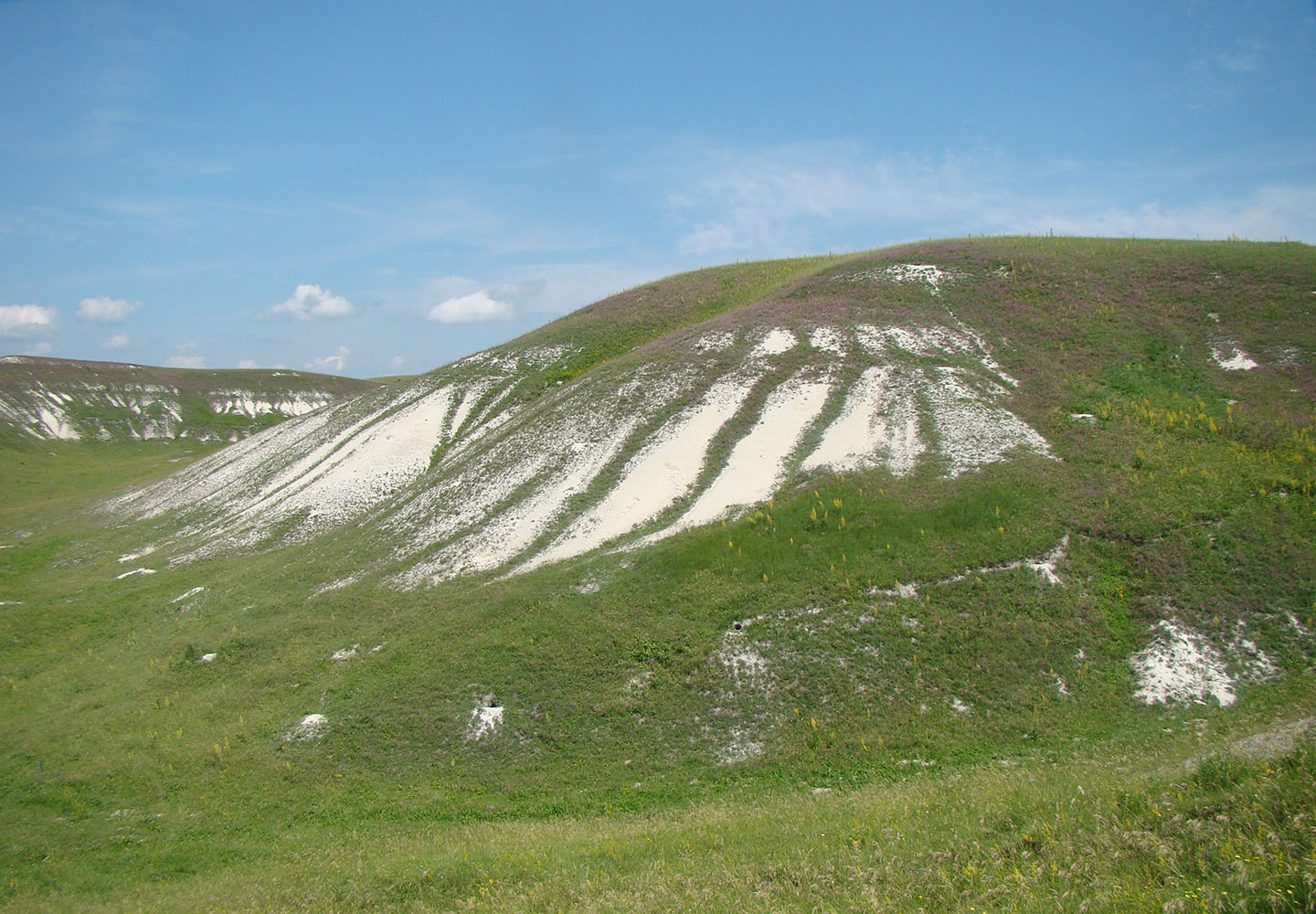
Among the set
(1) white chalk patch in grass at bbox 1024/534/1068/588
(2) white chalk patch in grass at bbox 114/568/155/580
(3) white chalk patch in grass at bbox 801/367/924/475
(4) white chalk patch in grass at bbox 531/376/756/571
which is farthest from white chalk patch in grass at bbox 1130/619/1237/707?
(2) white chalk patch in grass at bbox 114/568/155/580

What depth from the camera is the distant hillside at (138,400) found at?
103 meters

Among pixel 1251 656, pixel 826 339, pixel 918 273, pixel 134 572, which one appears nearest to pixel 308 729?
pixel 134 572

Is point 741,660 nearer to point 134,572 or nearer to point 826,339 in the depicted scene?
point 826,339

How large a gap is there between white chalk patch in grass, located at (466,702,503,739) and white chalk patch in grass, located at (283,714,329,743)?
5.24m

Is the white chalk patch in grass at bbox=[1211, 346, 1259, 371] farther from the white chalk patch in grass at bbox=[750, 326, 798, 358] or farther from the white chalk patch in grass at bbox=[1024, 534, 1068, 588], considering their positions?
the white chalk patch in grass at bbox=[750, 326, 798, 358]

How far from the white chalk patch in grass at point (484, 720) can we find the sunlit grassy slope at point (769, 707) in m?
0.19

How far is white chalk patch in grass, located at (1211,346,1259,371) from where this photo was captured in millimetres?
36312

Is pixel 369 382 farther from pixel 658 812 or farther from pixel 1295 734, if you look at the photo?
pixel 1295 734

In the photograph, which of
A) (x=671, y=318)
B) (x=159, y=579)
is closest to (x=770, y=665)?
(x=159, y=579)

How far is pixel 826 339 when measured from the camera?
150ft

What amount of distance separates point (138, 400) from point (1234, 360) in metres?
142

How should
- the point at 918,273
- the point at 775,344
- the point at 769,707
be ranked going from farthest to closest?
the point at 918,273, the point at 775,344, the point at 769,707

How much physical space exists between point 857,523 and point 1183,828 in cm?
1907

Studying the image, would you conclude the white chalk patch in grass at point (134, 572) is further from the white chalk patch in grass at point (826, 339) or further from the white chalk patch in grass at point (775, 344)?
the white chalk patch in grass at point (826, 339)
